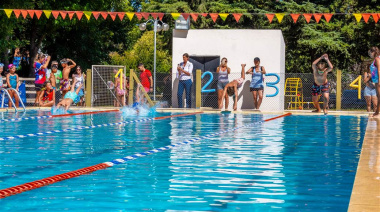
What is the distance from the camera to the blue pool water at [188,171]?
5895mm

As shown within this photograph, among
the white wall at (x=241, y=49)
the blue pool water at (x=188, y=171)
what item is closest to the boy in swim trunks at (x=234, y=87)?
the white wall at (x=241, y=49)

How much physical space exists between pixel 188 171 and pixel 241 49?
690 inches

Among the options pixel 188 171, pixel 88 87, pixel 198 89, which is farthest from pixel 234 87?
pixel 188 171

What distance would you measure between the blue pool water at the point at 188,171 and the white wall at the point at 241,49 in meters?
10.9

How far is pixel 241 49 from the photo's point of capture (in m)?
25.0

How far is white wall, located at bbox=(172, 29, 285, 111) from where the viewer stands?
24.6 m

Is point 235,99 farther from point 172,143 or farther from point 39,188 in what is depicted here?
point 39,188

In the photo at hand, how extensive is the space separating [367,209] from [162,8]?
36845mm

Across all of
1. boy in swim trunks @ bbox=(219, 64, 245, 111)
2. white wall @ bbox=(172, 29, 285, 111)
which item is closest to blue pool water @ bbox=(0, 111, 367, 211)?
boy in swim trunks @ bbox=(219, 64, 245, 111)

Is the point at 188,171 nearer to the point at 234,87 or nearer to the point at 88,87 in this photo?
the point at 234,87

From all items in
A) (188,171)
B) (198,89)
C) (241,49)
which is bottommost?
(188,171)

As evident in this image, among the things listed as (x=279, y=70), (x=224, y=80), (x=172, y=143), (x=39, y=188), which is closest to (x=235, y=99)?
(x=224, y=80)

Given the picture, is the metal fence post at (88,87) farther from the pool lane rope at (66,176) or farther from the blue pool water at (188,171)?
the pool lane rope at (66,176)

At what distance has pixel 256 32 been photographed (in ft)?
82.4
